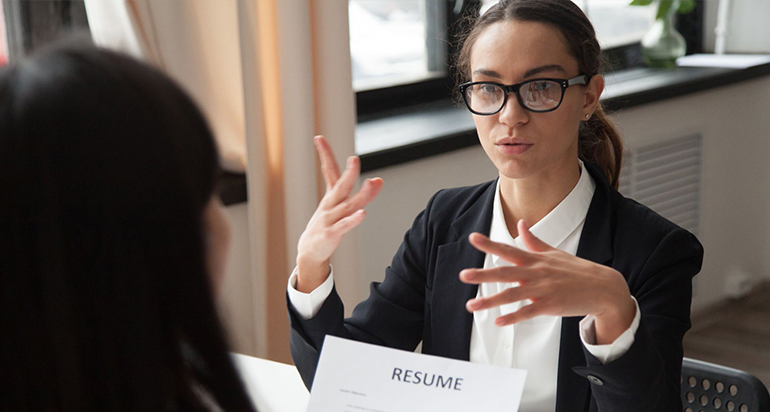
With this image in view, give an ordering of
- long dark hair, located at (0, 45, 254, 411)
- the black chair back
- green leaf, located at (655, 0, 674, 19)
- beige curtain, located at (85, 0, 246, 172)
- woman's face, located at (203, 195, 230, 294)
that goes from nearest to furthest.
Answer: long dark hair, located at (0, 45, 254, 411) < woman's face, located at (203, 195, 230, 294) < the black chair back < beige curtain, located at (85, 0, 246, 172) < green leaf, located at (655, 0, 674, 19)

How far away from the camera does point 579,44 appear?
1.27 meters

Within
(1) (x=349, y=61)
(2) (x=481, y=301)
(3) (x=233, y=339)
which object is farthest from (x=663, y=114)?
(3) (x=233, y=339)

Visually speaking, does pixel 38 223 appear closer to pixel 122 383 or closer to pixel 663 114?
pixel 122 383

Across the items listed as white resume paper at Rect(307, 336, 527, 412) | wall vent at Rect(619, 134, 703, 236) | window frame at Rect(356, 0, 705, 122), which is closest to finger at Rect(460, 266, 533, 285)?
white resume paper at Rect(307, 336, 527, 412)

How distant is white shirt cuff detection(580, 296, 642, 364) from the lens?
3.22 feet

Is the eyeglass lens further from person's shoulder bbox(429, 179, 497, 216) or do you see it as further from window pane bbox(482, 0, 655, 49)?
window pane bbox(482, 0, 655, 49)

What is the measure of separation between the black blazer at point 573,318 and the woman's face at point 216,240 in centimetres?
51

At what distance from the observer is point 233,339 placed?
631 mm

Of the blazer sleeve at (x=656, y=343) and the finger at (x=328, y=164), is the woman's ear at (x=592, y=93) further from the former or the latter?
the finger at (x=328, y=164)

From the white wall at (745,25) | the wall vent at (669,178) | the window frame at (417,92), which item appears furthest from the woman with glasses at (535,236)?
the white wall at (745,25)

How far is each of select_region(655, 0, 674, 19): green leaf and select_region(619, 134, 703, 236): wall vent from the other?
48cm

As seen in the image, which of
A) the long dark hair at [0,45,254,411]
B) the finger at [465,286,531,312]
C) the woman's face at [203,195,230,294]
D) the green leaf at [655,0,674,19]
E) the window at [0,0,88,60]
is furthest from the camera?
the green leaf at [655,0,674,19]

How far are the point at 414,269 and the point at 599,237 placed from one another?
317 mm

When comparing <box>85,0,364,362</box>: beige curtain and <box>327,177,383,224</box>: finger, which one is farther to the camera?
<box>85,0,364,362</box>: beige curtain
